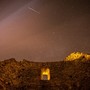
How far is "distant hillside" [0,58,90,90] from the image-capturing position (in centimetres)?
3216

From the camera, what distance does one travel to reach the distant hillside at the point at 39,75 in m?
32.2

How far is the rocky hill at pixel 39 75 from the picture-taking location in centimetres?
3216

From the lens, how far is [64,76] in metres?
34.1

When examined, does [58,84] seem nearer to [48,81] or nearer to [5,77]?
[48,81]

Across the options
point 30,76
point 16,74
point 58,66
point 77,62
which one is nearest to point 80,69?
point 77,62

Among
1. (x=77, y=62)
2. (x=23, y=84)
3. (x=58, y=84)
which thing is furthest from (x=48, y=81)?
(x=77, y=62)

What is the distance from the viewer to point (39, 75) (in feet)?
112

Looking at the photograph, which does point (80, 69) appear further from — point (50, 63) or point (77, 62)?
point (50, 63)

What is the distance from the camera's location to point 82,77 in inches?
1310

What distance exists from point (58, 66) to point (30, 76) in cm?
508

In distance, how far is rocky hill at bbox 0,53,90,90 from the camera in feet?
105

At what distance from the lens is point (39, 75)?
34250mm

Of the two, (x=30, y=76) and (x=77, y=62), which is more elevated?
(x=77, y=62)

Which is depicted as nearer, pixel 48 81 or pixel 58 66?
pixel 48 81
